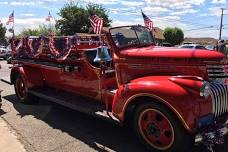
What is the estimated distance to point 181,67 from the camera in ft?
18.3

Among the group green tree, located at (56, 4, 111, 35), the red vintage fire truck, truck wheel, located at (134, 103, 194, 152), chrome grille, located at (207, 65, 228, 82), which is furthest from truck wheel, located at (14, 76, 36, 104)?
green tree, located at (56, 4, 111, 35)

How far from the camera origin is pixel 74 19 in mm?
54062

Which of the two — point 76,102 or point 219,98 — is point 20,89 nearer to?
point 76,102

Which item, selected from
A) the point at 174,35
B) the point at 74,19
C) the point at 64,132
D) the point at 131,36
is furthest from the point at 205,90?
the point at 174,35

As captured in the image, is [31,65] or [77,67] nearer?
[77,67]

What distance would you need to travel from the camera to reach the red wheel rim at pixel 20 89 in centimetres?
933

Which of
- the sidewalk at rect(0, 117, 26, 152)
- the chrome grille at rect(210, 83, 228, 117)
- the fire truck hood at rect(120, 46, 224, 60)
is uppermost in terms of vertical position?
the fire truck hood at rect(120, 46, 224, 60)

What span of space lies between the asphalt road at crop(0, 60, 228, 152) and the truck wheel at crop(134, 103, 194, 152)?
0.32m

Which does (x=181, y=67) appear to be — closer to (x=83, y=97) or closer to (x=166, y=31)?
(x=83, y=97)

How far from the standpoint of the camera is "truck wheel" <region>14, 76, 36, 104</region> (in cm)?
916

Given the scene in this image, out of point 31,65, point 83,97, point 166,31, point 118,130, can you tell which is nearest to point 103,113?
point 118,130

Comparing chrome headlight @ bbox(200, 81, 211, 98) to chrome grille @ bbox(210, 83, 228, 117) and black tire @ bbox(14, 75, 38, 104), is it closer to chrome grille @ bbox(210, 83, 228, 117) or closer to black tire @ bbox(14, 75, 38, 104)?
chrome grille @ bbox(210, 83, 228, 117)

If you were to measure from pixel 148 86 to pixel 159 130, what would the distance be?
674 mm

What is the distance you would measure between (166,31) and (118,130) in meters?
63.3
